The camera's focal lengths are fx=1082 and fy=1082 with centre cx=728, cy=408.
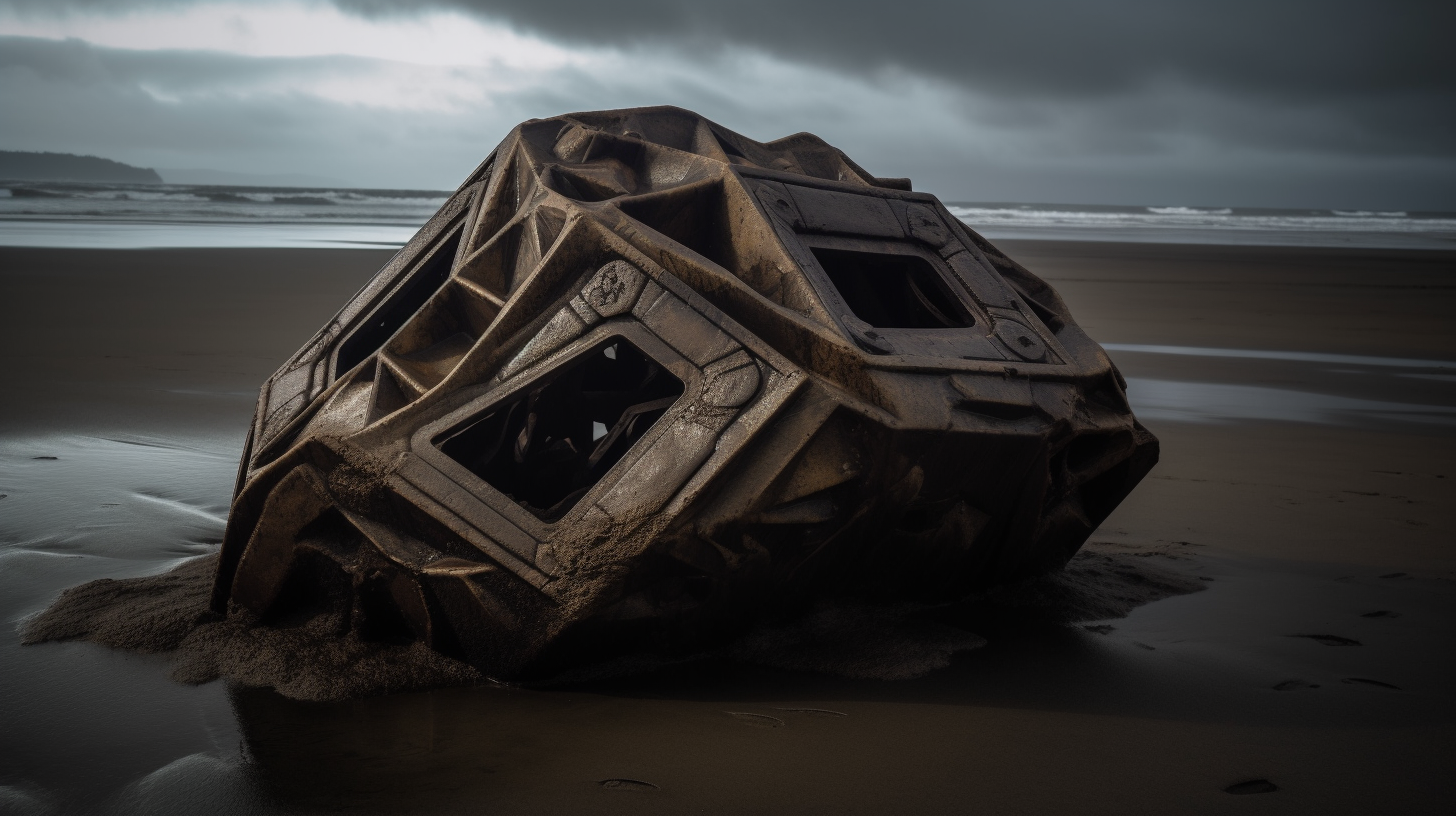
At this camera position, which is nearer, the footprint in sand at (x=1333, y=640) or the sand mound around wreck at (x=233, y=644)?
the sand mound around wreck at (x=233, y=644)

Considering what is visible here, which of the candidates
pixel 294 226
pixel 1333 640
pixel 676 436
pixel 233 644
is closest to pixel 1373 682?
pixel 1333 640

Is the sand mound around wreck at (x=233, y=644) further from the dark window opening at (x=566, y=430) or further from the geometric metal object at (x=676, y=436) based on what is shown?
the dark window opening at (x=566, y=430)

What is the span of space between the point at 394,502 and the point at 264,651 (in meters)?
0.63

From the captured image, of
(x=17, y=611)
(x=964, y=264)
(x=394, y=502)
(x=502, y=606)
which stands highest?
(x=964, y=264)

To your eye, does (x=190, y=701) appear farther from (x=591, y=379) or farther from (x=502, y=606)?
(x=591, y=379)

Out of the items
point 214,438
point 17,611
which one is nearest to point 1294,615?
point 17,611

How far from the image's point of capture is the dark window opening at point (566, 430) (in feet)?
10.7

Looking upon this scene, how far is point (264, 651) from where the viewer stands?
2879mm

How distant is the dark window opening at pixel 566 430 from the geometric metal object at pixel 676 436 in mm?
25

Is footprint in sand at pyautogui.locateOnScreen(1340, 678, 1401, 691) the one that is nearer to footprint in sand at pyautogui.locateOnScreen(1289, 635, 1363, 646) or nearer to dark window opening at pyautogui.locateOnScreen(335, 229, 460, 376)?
footprint in sand at pyautogui.locateOnScreen(1289, 635, 1363, 646)

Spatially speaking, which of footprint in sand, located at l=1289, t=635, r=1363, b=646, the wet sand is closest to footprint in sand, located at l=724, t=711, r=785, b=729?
the wet sand

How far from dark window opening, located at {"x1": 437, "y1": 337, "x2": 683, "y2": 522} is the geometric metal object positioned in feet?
0.08

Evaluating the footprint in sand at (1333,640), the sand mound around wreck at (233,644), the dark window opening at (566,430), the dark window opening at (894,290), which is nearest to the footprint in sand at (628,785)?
the sand mound around wreck at (233,644)

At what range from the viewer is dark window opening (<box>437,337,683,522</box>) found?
10.7 feet
